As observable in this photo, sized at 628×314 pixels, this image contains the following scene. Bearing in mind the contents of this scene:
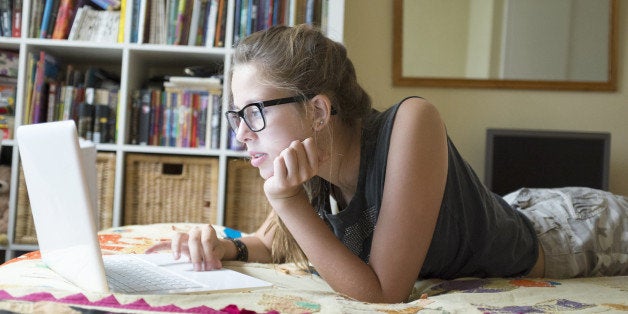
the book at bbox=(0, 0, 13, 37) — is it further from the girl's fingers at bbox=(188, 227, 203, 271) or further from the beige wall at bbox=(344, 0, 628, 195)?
the girl's fingers at bbox=(188, 227, 203, 271)

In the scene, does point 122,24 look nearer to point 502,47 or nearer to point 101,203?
point 101,203

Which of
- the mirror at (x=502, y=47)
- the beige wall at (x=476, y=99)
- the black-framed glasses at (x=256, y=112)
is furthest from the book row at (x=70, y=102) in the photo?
the black-framed glasses at (x=256, y=112)

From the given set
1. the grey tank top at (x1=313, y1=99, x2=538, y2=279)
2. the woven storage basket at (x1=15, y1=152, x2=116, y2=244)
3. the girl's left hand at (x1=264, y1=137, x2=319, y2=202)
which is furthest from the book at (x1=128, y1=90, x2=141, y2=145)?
the girl's left hand at (x1=264, y1=137, x2=319, y2=202)

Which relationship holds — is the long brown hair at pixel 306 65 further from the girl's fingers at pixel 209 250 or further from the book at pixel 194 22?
the book at pixel 194 22

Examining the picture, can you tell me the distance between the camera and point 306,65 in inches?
45.1

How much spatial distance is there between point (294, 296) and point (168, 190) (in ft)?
5.30

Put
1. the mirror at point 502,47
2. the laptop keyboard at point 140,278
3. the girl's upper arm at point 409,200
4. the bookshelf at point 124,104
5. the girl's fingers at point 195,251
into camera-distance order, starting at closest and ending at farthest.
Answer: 1. the laptop keyboard at point 140,278
2. the girl's upper arm at point 409,200
3. the girl's fingers at point 195,251
4. the bookshelf at point 124,104
5. the mirror at point 502,47

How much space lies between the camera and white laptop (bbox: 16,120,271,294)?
0.80 m

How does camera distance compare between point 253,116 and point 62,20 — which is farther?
point 62,20

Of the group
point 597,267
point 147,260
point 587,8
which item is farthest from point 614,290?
point 587,8

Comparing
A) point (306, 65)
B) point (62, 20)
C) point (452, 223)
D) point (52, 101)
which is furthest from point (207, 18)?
point (452, 223)

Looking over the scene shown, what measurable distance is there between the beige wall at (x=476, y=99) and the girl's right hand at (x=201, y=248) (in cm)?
174

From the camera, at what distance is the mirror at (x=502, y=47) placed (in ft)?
9.30

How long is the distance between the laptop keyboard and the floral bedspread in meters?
0.07
